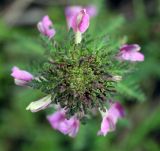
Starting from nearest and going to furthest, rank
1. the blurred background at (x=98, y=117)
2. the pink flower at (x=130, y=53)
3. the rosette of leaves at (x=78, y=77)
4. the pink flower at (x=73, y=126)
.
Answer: the rosette of leaves at (x=78, y=77) → the pink flower at (x=130, y=53) → the pink flower at (x=73, y=126) → the blurred background at (x=98, y=117)

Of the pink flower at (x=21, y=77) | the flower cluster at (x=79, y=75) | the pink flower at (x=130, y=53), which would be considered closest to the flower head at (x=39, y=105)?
the flower cluster at (x=79, y=75)

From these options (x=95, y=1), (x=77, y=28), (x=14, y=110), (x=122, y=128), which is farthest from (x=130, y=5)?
(x=77, y=28)

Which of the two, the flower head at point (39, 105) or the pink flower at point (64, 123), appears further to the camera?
the pink flower at point (64, 123)

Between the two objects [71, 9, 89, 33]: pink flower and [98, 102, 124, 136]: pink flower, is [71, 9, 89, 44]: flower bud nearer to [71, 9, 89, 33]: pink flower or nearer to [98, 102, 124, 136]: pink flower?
[71, 9, 89, 33]: pink flower

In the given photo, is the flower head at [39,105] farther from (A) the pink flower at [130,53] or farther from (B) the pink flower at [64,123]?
(A) the pink flower at [130,53]

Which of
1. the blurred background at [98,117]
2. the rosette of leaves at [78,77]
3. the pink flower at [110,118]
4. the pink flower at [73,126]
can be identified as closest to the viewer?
the rosette of leaves at [78,77]

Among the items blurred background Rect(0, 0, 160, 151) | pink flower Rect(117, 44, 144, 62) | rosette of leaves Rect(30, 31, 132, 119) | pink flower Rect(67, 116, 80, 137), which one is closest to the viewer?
rosette of leaves Rect(30, 31, 132, 119)

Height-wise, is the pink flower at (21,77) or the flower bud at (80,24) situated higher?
the flower bud at (80,24)

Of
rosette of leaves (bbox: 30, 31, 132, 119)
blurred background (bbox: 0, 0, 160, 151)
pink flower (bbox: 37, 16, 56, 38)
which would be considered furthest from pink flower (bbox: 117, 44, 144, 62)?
blurred background (bbox: 0, 0, 160, 151)

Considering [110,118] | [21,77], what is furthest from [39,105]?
[110,118]
